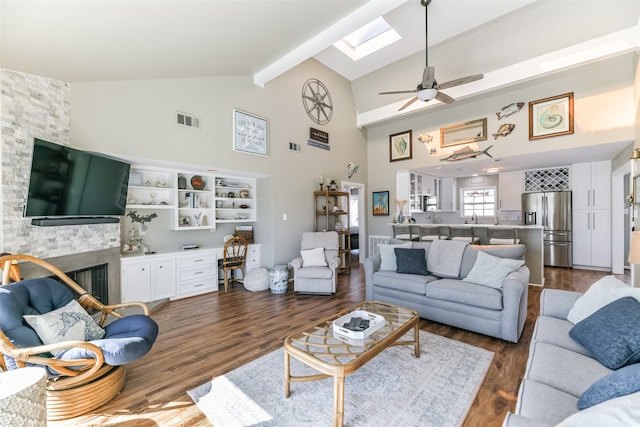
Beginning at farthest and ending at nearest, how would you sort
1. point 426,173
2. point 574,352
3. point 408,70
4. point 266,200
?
point 426,173, point 408,70, point 266,200, point 574,352

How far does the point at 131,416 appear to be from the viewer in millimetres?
1709

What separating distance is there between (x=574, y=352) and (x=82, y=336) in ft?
10.7

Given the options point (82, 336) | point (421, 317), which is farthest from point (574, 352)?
point (82, 336)

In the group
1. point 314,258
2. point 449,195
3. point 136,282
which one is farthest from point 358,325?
point 449,195

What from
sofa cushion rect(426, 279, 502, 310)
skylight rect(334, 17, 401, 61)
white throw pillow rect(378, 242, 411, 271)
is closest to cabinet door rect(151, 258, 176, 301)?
white throw pillow rect(378, 242, 411, 271)

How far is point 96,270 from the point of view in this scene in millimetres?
3205

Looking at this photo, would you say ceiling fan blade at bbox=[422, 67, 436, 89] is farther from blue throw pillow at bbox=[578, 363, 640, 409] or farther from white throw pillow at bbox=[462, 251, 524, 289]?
blue throw pillow at bbox=[578, 363, 640, 409]

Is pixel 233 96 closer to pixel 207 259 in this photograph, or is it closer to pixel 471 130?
pixel 207 259

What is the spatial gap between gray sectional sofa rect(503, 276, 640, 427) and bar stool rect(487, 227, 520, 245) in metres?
2.65

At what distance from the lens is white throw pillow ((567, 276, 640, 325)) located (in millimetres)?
1782

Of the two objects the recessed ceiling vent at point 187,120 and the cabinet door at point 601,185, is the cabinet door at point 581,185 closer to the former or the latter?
the cabinet door at point 601,185

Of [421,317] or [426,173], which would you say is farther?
[426,173]

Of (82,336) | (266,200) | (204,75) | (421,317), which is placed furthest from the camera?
(266,200)

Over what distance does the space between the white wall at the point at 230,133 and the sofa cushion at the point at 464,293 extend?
2806 mm
